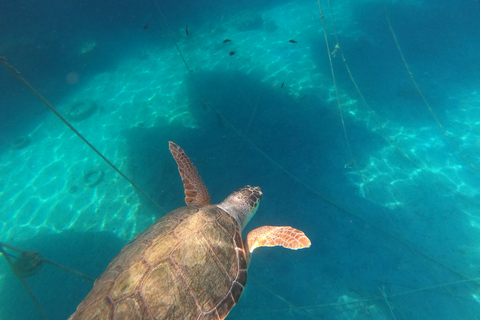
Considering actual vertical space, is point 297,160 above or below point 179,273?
below

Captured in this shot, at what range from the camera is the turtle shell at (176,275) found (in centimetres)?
246

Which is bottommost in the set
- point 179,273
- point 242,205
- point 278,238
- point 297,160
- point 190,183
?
point 297,160

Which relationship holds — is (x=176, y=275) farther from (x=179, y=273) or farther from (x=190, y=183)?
(x=190, y=183)

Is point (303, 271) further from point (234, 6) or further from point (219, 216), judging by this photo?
point (234, 6)

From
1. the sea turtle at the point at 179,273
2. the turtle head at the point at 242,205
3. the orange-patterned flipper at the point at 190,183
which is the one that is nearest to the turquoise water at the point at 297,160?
the turtle head at the point at 242,205

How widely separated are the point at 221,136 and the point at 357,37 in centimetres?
1168

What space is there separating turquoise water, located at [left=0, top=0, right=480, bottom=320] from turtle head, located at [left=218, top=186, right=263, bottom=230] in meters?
0.97

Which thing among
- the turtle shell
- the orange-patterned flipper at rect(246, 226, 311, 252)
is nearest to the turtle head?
the orange-patterned flipper at rect(246, 226, 311, 252)

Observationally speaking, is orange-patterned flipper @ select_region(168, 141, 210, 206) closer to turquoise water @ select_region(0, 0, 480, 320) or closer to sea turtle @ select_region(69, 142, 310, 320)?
sea turtle @ select_region(69, 142, 310, 320)

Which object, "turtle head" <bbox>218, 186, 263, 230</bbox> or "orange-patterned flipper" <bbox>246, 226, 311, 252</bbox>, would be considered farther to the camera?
"turtle head" <bbox>218, 186, 263, 230</bbox>

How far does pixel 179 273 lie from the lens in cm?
273

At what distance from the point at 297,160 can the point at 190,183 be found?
362 cm

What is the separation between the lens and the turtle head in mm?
4398

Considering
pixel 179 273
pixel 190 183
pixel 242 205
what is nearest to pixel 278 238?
Result: pixel 242 205
